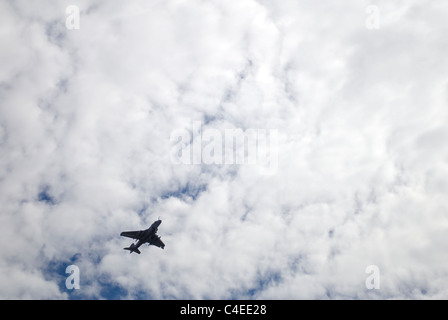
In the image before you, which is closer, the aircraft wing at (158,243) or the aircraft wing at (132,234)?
the aircraft wing at (132,234)

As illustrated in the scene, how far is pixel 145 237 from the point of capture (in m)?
64.5

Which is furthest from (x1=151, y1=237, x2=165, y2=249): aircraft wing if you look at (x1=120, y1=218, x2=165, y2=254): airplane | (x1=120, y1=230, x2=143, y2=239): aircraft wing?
(x1=120, y1=230, x2=143, y2=239): aircraft wing

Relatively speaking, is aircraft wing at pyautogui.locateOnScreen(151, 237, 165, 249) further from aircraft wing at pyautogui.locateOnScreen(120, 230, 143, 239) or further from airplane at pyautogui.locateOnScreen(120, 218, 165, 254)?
aircraft wing at pyautogui.locateOnScreen(120, 230, 143, 239)

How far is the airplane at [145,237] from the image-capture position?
63.1 meters

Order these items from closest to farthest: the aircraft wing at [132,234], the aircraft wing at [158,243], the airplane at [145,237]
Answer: the airplane at [145,237] < the aircraft wing at [132,234] < the aircraft wing at [158,243]

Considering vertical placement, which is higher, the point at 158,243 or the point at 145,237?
the point at 145,237

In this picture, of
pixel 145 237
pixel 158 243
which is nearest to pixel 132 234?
pixel 145 237

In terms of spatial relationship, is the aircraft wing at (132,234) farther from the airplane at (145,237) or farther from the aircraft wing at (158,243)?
the aircraft wing at (158,243)

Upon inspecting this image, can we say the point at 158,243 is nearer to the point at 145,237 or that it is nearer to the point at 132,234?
the point at 145,237

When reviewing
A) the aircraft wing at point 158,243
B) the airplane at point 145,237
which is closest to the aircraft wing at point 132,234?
the airplane at point 145,237
